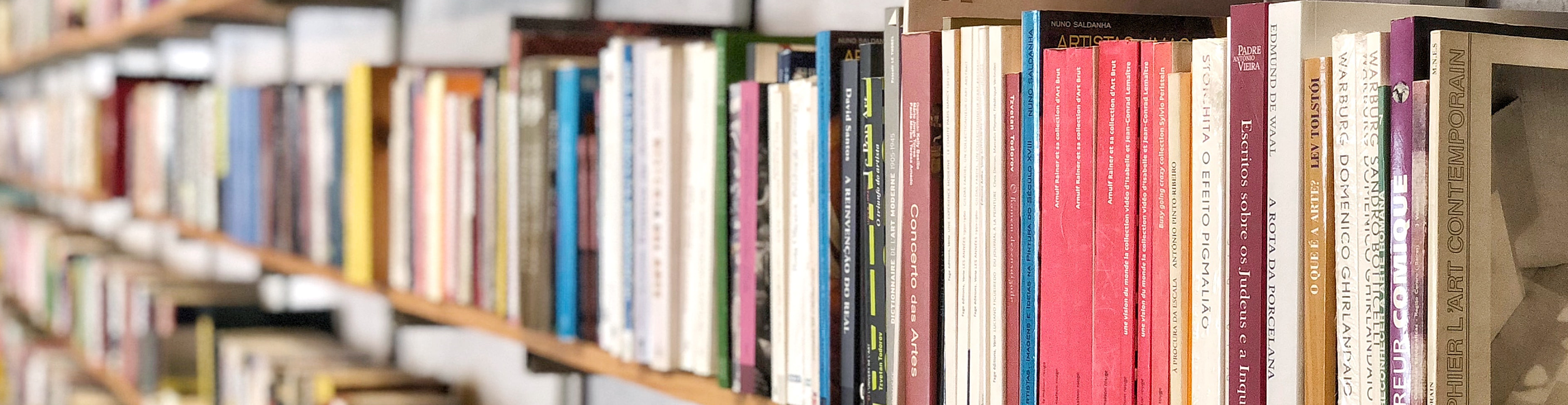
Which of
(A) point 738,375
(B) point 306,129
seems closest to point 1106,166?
(A) point 738,375

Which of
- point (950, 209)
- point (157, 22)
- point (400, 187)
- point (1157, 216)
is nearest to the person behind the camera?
point (1157, 216)

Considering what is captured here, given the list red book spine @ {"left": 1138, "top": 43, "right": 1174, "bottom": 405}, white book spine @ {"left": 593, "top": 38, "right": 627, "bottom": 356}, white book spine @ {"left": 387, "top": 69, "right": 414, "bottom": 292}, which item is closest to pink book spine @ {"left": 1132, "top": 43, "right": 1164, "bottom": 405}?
red book spine @ {"left": 1138, "top": 43, "right": 1174, "bottom": 405}

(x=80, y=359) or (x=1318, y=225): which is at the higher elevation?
(x=1318, y=225)

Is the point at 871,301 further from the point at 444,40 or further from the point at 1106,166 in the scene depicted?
the point at 444,40

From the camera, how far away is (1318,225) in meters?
0.56

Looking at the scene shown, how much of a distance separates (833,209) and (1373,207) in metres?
0.36

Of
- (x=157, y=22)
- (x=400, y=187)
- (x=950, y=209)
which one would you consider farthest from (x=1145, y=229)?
(x=157, y=22)

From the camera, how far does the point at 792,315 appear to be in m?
0.90

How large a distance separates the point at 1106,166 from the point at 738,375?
40cm

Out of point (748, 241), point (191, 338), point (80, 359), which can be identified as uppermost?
point (748, 241)

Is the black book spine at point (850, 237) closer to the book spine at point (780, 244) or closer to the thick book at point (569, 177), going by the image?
the book spine at point (780, 244)

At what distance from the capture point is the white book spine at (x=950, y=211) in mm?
703

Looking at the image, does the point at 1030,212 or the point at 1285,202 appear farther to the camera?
the point at 1030,212

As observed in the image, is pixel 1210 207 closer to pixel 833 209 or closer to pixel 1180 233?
pixel 1180 233
